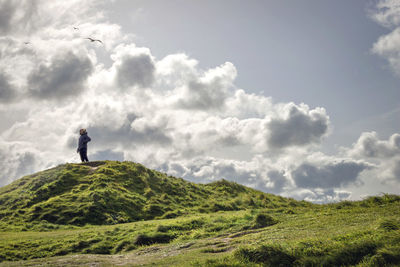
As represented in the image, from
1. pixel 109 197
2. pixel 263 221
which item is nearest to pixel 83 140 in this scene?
pixel 109 197

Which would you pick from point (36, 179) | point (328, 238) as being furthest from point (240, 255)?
point (36, 179)

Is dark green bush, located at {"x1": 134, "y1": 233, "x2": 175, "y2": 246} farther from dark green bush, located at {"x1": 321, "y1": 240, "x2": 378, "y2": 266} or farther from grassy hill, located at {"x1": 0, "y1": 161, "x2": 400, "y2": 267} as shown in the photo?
dark green bush, located at {"x1": 321, "y1": 240, "x2": 378, "y2": 266}

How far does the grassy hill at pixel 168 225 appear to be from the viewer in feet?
33.1

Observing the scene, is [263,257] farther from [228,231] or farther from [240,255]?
[228,231]

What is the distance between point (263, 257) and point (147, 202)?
853 inches

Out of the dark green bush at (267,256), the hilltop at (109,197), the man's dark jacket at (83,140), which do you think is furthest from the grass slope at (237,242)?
the man's dark jacket at (83,140)

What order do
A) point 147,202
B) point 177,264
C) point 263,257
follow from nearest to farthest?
point 263,257 → point 177,264 → point 147,202

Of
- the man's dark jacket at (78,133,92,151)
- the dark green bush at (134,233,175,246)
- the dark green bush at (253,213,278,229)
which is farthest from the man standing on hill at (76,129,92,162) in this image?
the dark green bush at (253,213,278,229)

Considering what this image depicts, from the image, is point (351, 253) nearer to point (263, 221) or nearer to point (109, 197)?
point (263, 221)

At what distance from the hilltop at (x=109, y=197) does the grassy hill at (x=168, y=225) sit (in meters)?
0.11

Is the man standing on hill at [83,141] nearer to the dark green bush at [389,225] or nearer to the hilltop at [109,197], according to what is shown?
the hilltop at [109,197]

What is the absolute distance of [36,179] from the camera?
3591 cm

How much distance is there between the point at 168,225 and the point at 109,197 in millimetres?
10265

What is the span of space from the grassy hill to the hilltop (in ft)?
0.35
